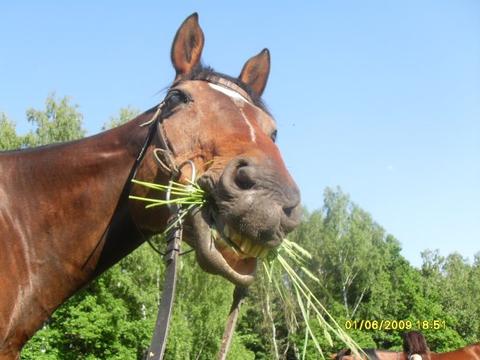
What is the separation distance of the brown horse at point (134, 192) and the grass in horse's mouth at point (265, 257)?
0.01 metres

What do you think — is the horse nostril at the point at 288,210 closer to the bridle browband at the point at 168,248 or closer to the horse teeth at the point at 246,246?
the horse teeth at the point at 246,246

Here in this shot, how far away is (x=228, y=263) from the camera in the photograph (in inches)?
109

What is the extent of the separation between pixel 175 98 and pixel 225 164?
833mm

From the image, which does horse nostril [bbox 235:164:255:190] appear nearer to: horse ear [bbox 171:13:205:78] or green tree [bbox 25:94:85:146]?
horse ear [bbox 171:13:205:78]

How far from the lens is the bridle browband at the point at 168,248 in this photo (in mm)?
2621

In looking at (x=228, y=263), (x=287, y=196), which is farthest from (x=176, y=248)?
(x=287, y=196)

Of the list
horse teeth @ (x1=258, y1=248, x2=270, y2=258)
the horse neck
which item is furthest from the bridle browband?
horse teeth @ (x1=258, y1=248, x2=270, y2=258)

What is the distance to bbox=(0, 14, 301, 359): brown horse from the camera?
273 centimetres

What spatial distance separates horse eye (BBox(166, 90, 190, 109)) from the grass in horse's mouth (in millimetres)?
599

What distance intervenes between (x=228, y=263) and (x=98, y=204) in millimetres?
1144

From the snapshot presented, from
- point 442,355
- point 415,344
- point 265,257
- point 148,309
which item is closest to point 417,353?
point 415,344

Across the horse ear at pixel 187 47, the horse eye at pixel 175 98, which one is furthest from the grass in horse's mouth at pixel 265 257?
the horse ear at pixel 187 47

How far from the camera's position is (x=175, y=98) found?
3484mm
